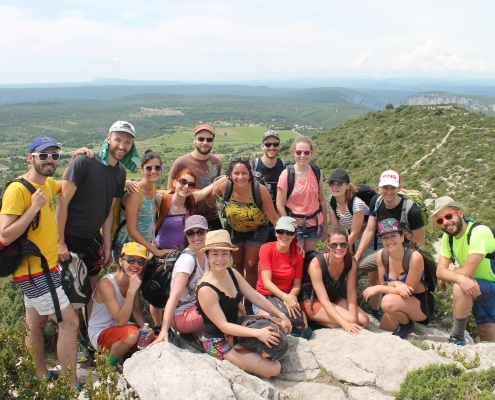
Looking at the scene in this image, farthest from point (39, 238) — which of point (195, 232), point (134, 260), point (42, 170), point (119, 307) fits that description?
point (195, 232)

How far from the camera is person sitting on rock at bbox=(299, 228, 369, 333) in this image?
544 cm

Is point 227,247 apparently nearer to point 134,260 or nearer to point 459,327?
point 134,260

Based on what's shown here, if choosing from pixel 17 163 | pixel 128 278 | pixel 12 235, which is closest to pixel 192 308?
pixel 128 278

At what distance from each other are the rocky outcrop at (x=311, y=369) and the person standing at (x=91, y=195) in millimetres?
1585

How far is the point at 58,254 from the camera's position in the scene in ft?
15.7

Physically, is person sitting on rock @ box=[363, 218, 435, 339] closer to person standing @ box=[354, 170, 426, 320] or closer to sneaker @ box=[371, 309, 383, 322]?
person standing @ box=[354, 170, 426, 320]

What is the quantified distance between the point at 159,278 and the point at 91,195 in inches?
51.3

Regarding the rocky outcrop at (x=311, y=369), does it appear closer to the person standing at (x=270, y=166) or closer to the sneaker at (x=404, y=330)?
the sneaker at (x=404, y=330)

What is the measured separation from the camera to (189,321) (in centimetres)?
499

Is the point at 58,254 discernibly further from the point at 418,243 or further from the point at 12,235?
the point at 418,243

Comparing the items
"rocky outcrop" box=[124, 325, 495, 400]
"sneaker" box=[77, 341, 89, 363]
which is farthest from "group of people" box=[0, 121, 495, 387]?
"sneaker" box=[77, 341, 89, 363]

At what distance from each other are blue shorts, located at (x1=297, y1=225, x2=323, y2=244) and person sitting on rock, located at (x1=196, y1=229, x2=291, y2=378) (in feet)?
6.44

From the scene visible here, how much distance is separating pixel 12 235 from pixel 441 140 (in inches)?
1385

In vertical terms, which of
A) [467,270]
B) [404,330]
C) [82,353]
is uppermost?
[467,270]
